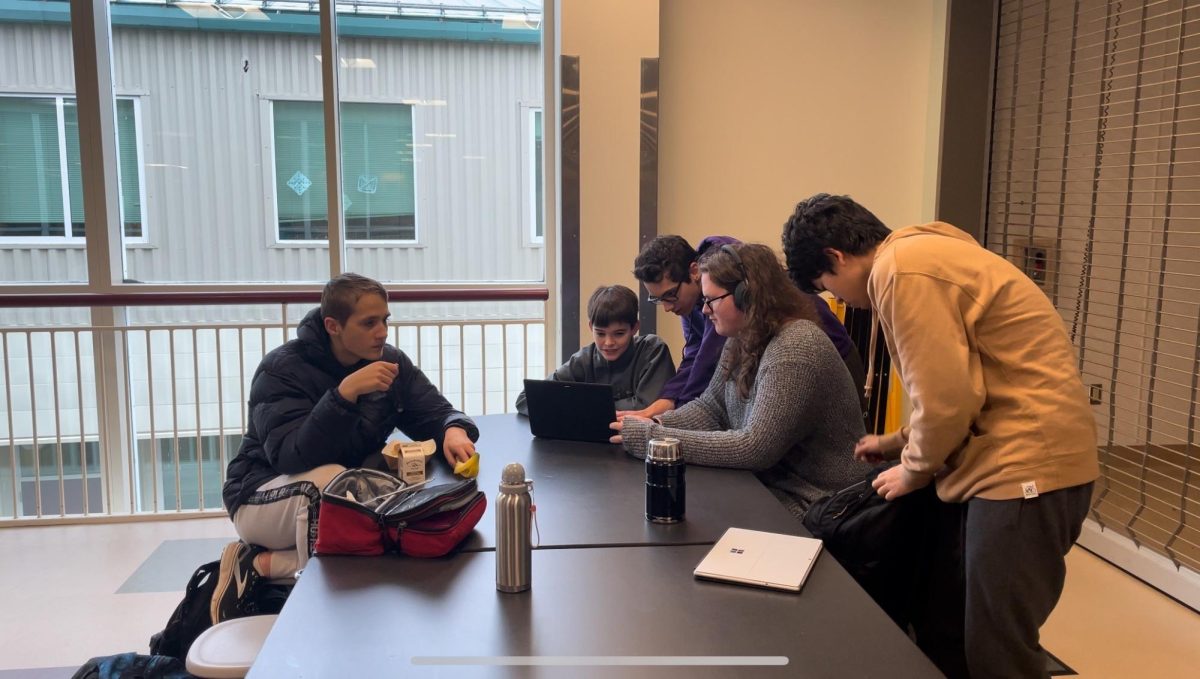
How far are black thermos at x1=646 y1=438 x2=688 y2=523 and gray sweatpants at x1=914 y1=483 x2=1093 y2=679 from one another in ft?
1.89

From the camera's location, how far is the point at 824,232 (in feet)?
5.94

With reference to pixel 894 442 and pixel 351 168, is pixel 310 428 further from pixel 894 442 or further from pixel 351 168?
pixel 351 168

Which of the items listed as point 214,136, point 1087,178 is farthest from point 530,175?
point 1087,178

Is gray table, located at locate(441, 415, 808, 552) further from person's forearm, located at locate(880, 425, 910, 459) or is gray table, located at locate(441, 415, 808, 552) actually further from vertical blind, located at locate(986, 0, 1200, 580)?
vertical blind, located at locate(986, 0, 1200, 580)

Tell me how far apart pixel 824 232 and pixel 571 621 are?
3.14 feet

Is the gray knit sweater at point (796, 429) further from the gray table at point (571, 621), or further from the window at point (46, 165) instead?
the window at point (46, 165)

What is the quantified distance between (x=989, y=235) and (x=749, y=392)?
2369 millimetres

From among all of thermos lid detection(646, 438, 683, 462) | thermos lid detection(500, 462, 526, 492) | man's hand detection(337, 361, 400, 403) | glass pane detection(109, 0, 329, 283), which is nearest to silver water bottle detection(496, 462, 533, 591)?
thermos lid detection(500, 462, 526, 492)

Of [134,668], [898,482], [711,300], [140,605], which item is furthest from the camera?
[140,605]

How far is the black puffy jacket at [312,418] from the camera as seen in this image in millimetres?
2154

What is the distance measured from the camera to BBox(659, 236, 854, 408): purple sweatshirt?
2342mm

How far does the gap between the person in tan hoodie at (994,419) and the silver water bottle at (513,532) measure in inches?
29.9

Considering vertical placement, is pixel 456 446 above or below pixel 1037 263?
below

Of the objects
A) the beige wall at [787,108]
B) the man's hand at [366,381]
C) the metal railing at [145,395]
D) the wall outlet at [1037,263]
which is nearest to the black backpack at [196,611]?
the man's hand at [366,381]
